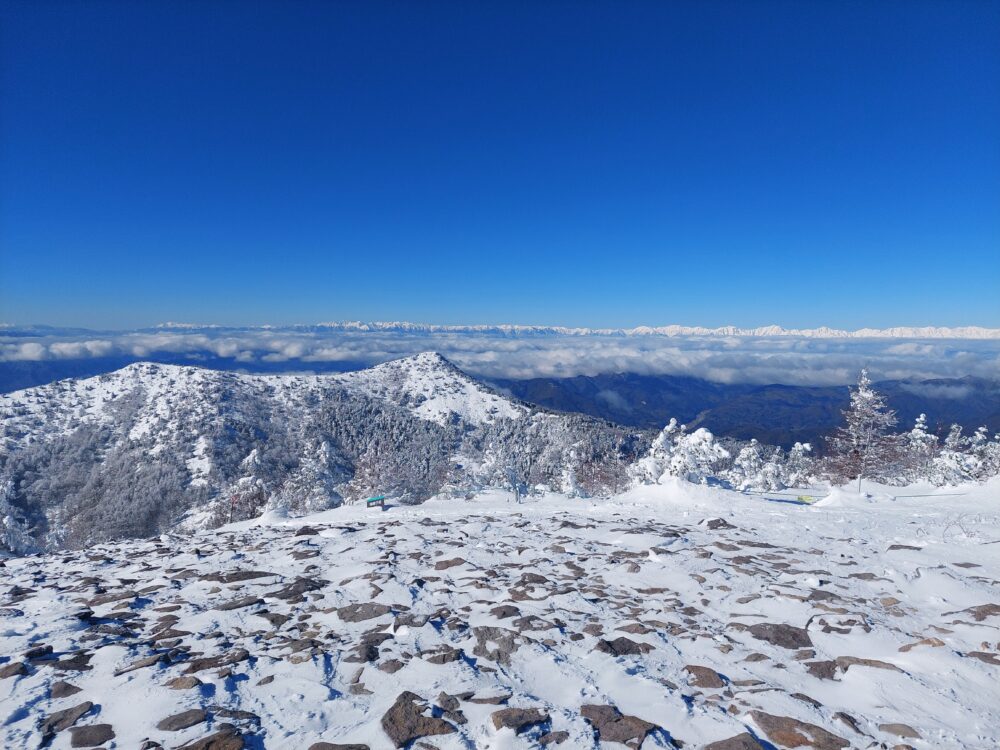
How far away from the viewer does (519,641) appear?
712 centimetres

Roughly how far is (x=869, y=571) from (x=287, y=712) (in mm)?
11316

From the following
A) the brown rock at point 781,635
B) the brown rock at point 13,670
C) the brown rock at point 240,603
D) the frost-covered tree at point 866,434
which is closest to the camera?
the brown rock at point 13,670

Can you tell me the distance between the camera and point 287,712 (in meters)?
5.39

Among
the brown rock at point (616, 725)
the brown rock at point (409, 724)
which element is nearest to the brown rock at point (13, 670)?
the brown rock at point (409, 724)

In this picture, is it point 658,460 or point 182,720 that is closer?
point 182,720

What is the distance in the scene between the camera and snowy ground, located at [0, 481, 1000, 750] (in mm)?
5078

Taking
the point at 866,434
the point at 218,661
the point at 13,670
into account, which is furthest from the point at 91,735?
the point at 866,434

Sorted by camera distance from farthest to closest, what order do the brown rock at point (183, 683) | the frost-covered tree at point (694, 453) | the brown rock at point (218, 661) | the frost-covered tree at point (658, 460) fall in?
the frost-covered tree at point (658, 460) → the frost-covered tree at point (694, 453) → the brown rock at point (218, 661) → the brown rock at point (183, 683)

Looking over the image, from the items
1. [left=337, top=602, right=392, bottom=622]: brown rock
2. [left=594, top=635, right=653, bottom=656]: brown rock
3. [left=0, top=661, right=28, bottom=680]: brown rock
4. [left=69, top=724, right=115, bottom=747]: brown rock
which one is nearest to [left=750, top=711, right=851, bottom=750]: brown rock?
[left=594, top=635, right=653, bottom=656]: brown rock

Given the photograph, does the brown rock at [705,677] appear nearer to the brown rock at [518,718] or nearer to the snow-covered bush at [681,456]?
the brown rock at [518,718]

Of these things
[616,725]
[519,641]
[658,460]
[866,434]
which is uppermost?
[616,725]

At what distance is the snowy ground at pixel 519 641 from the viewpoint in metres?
5.08

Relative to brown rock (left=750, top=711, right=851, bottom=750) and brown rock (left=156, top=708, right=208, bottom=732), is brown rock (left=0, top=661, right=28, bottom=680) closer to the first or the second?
brown rock (left=156, top=708, right=208, bottom=732)

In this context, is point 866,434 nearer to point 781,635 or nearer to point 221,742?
point 781,635
